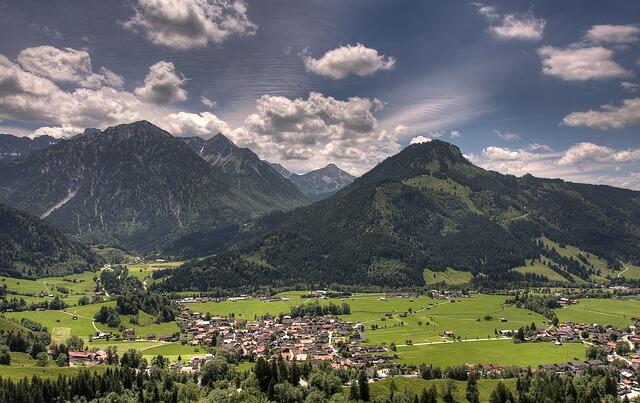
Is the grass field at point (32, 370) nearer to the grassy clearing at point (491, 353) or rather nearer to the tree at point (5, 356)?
the tree at point (5, 356)

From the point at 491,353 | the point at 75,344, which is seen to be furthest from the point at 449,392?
the point at 75,344

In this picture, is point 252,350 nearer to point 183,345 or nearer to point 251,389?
point 183,345

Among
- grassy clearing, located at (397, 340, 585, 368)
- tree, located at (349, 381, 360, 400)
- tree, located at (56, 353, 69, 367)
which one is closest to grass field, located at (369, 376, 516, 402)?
tree, located at (349, 381, 360, 400)

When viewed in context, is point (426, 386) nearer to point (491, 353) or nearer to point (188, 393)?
point (491, 353)

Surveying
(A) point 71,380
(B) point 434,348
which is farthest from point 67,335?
(B) point 434,348

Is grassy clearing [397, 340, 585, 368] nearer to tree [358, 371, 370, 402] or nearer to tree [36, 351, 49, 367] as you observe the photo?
tree [358, 371, 370, 402]

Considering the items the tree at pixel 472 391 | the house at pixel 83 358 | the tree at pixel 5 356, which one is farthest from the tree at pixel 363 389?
the tree at pixel 5 356
